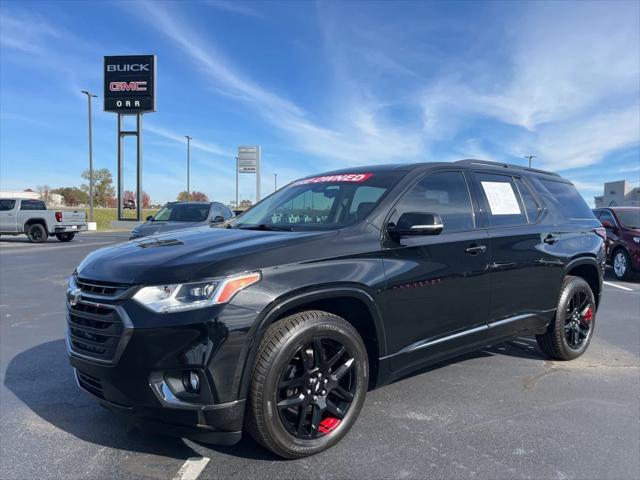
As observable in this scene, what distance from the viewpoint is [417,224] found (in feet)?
10.1

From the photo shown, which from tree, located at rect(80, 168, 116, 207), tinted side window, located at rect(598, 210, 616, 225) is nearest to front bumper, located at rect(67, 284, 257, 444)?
tinted side window, located at rect(598, 210, 616, 225)

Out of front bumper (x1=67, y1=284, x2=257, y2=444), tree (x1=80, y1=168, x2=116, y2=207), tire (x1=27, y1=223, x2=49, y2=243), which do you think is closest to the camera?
front bumper (x1=67, y1=284, x2=257, y2=444)

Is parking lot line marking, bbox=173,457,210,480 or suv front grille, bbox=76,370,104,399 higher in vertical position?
suv front grille, bbox=76,370,104,399

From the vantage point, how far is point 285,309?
104 inches

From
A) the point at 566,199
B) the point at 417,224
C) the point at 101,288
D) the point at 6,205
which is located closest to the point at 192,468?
the point at 101,288

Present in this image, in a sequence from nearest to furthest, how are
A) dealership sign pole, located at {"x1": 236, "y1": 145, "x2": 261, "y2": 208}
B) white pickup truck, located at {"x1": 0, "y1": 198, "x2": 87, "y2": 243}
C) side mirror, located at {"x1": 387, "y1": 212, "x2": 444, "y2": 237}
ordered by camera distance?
1. side mirror, located at {"x1": 387, "y1": 212, "x2": 444, "y2": 237}
2. white pickup truck, located at {"x1": 0, "y1": 198, "x2": 87, "y2": 243}
3. dealership sign pole, located at {"x1": 236, "y1": 145, "x2": 261, "y2": 208}

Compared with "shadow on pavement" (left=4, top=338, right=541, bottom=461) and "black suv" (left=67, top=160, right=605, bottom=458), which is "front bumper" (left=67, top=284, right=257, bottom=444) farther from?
"shadow on pavement" (left=4, top=338, right=541, bottom=461)

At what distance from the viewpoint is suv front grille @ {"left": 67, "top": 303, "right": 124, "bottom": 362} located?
251 cm

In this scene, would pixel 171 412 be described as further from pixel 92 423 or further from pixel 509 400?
pixel 509 400

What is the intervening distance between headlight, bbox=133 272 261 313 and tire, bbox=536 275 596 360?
10.9 ft

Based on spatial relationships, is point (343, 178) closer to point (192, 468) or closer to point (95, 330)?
point (95, 330)

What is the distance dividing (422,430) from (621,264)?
9294 millimetres

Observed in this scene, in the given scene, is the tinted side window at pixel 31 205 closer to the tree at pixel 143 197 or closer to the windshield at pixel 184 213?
→ the windshield at pixel 184 213

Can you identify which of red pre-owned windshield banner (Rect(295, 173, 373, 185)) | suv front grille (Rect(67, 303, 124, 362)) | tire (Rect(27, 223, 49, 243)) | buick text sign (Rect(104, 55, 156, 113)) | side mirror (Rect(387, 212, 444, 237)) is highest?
buick text sign (Rect(104, 55, 156, 113))
